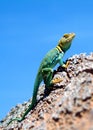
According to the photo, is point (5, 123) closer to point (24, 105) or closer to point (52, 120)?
point (24, 105)

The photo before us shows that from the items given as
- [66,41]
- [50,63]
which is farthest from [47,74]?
[66,41]

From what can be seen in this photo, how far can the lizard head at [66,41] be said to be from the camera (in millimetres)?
10367

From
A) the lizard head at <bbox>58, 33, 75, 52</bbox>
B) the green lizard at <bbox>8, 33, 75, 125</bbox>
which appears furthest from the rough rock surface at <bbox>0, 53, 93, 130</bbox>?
the lizard head at <bbox>58, 33, 75, 52</bbox>

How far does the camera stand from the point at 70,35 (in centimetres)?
1052

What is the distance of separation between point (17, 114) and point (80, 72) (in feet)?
10.4

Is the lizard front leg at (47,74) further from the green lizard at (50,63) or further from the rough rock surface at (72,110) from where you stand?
the rough rock surface at (72,110)

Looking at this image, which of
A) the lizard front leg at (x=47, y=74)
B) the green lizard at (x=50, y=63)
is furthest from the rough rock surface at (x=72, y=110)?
the green lizard at (x=50, y=63)

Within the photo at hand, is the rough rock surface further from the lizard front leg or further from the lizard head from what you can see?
the lizard head

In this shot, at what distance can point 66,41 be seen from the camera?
10453 millimetres

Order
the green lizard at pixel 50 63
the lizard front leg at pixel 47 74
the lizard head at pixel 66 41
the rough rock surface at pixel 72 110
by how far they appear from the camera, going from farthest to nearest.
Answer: the lizard head at pixel 66 41 → the green lizard at pixel 50 63 → the lizard front leg at pixel 47 74 → the rough rock surface at pixel 72 110

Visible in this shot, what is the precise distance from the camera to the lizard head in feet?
34.0

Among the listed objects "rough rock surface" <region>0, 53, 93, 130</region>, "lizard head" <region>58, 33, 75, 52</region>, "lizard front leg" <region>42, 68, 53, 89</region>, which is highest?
"lizard head" <region>58, 33, 75, 52</region>

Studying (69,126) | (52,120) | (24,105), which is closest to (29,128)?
(52,120)

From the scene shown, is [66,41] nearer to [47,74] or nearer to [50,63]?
[50,63]
